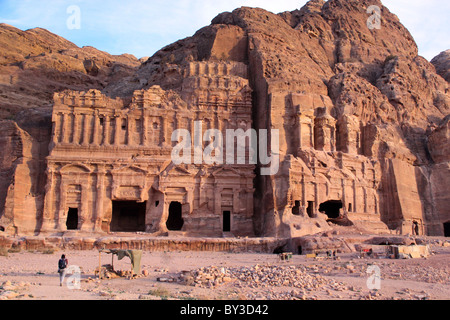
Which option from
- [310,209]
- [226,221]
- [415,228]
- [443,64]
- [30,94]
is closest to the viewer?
[310,209]

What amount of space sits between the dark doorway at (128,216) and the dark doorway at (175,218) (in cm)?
231

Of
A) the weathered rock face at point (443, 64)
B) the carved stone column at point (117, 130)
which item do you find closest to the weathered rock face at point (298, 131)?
the carved stone column at point (117, 130)

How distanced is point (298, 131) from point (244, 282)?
2453cm

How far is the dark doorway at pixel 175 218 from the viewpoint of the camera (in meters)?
44.3

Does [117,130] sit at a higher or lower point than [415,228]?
higher

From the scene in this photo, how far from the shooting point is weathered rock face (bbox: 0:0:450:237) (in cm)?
4028

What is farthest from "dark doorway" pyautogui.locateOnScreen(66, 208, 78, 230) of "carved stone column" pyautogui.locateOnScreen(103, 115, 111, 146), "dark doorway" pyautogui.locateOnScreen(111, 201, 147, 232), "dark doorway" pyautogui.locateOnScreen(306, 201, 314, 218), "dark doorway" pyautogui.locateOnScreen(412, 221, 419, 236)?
"dark doorway" pyautogui.locateOnScreen(412, 221, 419, 236)

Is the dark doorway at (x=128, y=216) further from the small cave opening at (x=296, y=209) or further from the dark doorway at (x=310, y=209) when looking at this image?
the dark doorway at (x=310, y=209)

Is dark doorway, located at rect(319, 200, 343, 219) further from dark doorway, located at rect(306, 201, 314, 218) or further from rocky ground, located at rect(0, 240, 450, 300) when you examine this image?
rocky ground, located at rect(0, 240, 450, 300)

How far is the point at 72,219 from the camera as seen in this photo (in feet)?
140

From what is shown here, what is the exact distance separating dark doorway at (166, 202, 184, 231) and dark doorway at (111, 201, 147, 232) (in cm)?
231

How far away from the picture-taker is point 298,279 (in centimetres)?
1914

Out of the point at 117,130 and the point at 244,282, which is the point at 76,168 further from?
the point at 244,282

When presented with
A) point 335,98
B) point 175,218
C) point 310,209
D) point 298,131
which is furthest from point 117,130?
point 335,98
